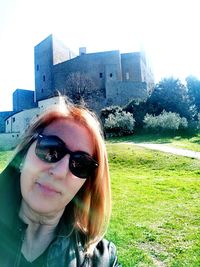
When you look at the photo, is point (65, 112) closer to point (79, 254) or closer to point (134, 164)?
point (79, 254)

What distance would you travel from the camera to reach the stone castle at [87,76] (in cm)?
5397

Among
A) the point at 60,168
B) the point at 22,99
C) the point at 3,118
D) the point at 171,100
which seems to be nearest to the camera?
the point at 60,168

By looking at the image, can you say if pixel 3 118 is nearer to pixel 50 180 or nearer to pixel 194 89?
pixel 194 89

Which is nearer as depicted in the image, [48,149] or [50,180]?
[50,180]

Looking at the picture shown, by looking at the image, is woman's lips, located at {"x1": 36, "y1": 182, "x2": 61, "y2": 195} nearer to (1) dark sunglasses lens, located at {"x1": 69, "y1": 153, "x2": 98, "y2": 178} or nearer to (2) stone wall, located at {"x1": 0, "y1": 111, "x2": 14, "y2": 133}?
(1) dark sunglasses lens, located at {"x1": 69, "y1": 153, "x2": 98, "y2": 178}

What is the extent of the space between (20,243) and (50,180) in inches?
14.3

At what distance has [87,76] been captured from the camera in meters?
58.8

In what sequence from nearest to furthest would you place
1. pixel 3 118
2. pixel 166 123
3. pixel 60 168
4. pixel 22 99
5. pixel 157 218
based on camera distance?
pixel 60 168 → pixel 157 218 → pixel 166 123 → pixel 3 118 → pixel 22 99

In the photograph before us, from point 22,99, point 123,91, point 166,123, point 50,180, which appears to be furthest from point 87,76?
point 50,180

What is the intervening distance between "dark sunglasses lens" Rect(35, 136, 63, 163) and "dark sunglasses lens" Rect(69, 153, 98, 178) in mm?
85

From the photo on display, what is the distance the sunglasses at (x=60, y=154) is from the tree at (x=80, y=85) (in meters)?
51.7

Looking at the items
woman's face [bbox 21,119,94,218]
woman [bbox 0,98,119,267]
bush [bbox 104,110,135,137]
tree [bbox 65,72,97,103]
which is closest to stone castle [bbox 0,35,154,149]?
tree [bbox 65,72,97,103]

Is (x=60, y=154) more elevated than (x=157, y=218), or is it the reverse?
(x=60, y=154)

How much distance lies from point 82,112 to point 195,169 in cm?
1343
